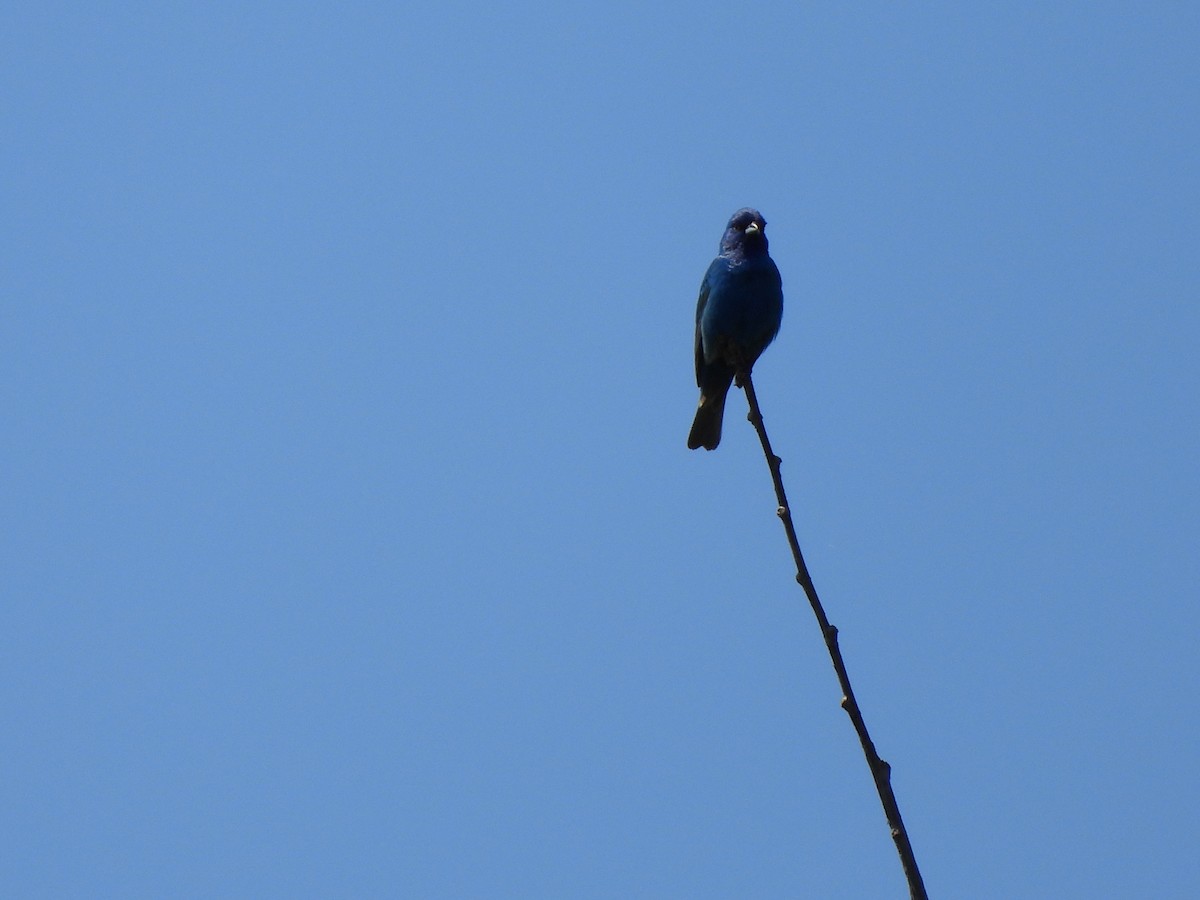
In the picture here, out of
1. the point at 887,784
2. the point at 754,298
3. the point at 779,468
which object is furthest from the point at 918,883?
Result: the point at 754,298

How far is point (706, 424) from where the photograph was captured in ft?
27.0

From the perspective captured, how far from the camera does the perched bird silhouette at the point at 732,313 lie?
7.79 meters

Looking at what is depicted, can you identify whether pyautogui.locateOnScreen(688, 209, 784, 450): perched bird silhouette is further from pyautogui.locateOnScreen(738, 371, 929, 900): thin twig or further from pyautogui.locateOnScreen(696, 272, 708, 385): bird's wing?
pyautogui.locateOnScreen(738, 371, 929, 900): thin twig

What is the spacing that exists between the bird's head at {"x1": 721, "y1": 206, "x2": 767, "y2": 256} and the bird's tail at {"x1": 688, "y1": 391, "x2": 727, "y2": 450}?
89cm

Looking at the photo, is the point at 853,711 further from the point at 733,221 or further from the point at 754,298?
the point at 733,221

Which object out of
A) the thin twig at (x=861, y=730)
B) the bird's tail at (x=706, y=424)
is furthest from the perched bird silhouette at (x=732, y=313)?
the thin twig at (x=861, y=730)

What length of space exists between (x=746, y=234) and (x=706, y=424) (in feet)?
3.81

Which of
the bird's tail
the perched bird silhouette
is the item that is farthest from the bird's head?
the bird's tail

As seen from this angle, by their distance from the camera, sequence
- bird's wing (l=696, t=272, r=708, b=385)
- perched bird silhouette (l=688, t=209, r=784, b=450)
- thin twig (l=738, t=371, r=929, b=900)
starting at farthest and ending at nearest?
bird's wing (l=696, t=272, r=708, b=385) → perched bird silhouette (l=688, t=209, r=784, b=450) → thin twig (l=738, t=371, r=929, b=900)

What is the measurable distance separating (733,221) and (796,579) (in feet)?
18.0

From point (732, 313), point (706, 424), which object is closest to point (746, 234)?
point (732, 313)

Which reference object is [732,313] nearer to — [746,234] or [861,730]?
[746,234]

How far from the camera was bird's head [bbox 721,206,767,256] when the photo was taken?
7969 mm

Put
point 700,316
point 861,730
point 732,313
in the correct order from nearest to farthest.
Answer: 1. point 861,730
2. point 732,313
3. point 700,316
